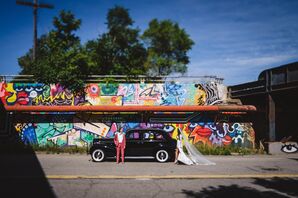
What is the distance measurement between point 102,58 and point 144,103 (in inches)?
579

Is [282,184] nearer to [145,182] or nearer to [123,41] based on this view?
[145,182]

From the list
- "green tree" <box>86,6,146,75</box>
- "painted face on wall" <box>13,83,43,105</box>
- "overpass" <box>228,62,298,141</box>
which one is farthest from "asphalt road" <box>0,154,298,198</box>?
"green tree" <box>86,6,146,75</box>

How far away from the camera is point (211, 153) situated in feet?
58.1

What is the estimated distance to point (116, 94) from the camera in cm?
2088

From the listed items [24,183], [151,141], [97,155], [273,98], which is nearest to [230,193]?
[24,183]

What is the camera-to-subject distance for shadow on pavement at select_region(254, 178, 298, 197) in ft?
25.9

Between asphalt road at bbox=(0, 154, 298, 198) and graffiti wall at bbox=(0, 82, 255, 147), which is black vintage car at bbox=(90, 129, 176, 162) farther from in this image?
graffiti wall at bbox=(0, 82, 255, 147)

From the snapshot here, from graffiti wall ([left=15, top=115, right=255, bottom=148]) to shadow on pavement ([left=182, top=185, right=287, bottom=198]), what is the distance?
39.4ft

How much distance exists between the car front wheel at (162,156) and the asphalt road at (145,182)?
1.99 metres

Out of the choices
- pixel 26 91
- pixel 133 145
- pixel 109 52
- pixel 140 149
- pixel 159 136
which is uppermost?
pixel 109 52

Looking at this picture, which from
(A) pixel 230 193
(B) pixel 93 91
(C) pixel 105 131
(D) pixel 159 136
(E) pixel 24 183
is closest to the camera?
(A) pixel 230 193

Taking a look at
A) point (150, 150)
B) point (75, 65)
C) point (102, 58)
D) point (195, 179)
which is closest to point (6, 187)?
point (195, 179)

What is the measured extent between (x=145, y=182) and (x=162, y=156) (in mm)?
5033

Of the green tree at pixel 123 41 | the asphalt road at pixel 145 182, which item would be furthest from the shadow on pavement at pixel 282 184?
the green tree at pixel 123 41
